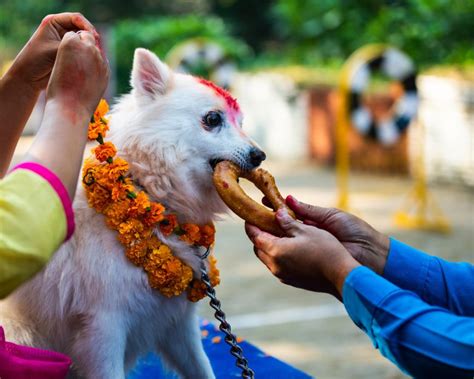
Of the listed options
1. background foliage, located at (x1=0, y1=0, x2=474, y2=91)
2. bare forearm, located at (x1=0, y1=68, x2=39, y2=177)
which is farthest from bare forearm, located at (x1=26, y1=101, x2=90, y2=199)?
background foliage, located at (x1=0, y1=0, x2=474, y2=91)

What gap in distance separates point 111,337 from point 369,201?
7636mm

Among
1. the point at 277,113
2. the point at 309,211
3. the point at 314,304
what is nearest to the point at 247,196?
the point at 309,211

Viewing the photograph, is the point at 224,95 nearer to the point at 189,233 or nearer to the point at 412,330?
the point at 189,233

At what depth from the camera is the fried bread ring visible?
7.73 feet

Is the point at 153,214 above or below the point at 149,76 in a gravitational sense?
below

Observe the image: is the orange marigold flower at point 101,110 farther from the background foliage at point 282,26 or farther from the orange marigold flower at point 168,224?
the background foliage at point 282,26

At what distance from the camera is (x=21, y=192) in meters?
1.56

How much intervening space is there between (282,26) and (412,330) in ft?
56.8

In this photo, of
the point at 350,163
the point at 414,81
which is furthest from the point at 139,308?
the point at 350,163

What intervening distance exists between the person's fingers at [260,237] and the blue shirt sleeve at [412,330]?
316 millimetres

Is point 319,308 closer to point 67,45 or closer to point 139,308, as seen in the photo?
point 139,308

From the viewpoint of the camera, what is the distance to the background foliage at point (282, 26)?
1274 centimetres

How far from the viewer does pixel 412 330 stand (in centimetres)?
187

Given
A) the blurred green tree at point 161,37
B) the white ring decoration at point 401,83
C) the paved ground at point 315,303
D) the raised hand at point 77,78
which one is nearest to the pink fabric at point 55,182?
the raised hand at point 77,78
